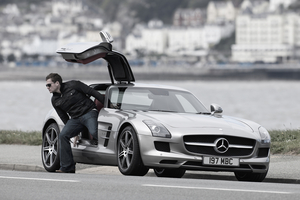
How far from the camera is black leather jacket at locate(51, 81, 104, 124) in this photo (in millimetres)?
10203

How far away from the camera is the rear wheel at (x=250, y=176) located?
9.45 meters

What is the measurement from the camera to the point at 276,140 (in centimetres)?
1421

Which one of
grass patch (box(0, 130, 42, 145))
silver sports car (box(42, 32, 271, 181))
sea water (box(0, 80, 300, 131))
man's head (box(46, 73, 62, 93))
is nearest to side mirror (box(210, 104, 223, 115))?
silver sports car (box(42, 32, 271, 181))

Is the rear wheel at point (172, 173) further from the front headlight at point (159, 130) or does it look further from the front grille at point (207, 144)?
the front headlight at point (159, 130)

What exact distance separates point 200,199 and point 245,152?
2396mm

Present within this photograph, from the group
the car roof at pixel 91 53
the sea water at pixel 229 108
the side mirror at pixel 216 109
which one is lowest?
the sea water at pixel 229 108

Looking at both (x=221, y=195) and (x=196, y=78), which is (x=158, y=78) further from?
(x=221, y=195)

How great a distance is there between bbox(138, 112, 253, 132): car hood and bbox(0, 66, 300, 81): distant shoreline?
157 meters

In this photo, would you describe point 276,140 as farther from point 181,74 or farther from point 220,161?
point 181,74

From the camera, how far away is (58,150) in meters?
10.4

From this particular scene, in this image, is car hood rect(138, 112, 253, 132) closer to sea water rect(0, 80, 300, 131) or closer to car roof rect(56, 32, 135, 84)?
car roof rect(56, 32, 135, 84)

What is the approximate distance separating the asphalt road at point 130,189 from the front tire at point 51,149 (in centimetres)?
161

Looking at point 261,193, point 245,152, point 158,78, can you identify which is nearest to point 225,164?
point 245,152

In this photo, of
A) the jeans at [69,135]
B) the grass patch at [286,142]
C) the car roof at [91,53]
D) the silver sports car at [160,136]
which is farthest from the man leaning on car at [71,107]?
the grass patch at [286,142]
